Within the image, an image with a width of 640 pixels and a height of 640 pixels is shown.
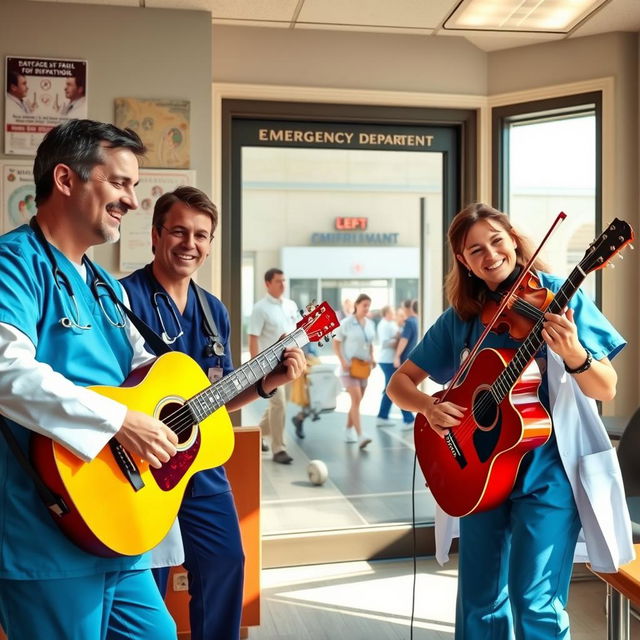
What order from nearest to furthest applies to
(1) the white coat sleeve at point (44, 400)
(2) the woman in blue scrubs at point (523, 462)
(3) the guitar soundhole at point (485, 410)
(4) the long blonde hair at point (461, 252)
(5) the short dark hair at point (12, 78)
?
(1) the white coat sleeve at point (44, 400)
(2) the woman in blue scrubs at point (523, 462)
(3) the guitar soundhole at point (485, 410)
(4) the long blonde hair at point (461, 252)
(5) the short dark hair at point (12, 78)

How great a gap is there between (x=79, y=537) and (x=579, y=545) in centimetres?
132

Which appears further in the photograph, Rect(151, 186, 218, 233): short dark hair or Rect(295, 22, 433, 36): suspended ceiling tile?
Rect(295, 22, 433, 36): suspended ceiling tile

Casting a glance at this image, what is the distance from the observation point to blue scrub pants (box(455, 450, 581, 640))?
5.76 feet

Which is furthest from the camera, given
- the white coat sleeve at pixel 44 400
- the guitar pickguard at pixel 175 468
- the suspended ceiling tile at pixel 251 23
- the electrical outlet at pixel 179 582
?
the suspended ceiling tile at pixel 251 23

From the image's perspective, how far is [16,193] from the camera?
3031 mm

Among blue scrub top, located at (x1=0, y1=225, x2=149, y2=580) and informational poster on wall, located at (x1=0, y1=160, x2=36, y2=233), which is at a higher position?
informational poster on wall, located at (x1=0, y1=160, x2=36, y2=233)

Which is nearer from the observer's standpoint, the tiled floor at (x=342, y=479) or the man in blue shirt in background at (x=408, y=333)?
A: the tiled floor at (x=342, y=479)

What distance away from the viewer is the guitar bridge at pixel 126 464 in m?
1.42

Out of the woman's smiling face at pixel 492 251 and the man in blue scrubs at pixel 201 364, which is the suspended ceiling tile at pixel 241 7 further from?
the woman's smiling face at pixel 492 251

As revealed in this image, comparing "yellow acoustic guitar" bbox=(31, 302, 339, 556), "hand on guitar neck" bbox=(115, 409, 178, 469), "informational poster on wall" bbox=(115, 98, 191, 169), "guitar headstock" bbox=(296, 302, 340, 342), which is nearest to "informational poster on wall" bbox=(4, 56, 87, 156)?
"informational poster on wall" bbox=(115, 98, 191, 169)

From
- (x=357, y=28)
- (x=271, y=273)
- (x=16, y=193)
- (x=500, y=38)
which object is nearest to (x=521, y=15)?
(x=500, y=38)

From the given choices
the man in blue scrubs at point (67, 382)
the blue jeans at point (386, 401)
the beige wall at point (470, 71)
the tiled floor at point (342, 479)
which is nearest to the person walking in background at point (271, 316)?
the tiled floor at point (342, 479)

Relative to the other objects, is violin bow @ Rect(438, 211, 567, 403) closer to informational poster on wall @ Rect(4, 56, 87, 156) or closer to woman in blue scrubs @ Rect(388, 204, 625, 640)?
woman in blue scrubs @ Rect(388, 204, 625, 640)

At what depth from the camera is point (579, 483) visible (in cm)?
180
